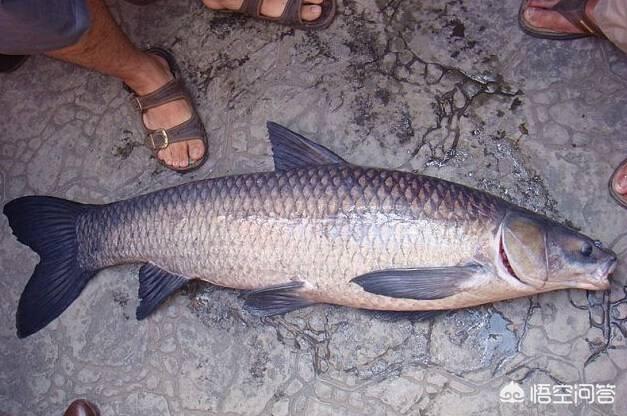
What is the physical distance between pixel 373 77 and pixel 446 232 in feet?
3.65

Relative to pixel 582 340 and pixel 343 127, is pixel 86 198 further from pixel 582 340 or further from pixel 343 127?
pixel 582 340

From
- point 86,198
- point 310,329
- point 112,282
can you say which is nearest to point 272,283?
point 310,329

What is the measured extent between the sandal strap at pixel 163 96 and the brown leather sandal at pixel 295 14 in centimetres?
54

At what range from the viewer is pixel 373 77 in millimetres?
3535

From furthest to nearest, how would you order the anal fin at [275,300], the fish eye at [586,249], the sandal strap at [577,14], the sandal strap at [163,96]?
the sandal strap at [163,96] → the sandal strap at [577,14] → the anal fin at [275,300] → the fish eye at [586,249]

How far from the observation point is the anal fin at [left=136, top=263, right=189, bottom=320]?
3.21 m

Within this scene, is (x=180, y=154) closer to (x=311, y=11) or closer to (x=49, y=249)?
(x=49, y=249)

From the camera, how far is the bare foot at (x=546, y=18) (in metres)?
3.33

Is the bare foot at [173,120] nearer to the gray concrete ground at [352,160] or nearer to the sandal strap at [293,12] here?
the gray concrete ground at [352,160]

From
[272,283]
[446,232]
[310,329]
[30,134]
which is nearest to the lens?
[446,232]

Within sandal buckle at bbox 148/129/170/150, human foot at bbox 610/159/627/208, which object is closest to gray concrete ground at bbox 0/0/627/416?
human foot at bbox 610/159/627/208

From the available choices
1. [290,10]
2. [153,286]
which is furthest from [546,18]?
[153,286]

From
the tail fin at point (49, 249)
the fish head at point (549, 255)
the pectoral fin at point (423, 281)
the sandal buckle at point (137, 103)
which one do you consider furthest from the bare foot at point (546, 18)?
the tail fin at point (49, 249)

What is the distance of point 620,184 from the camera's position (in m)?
3.13
